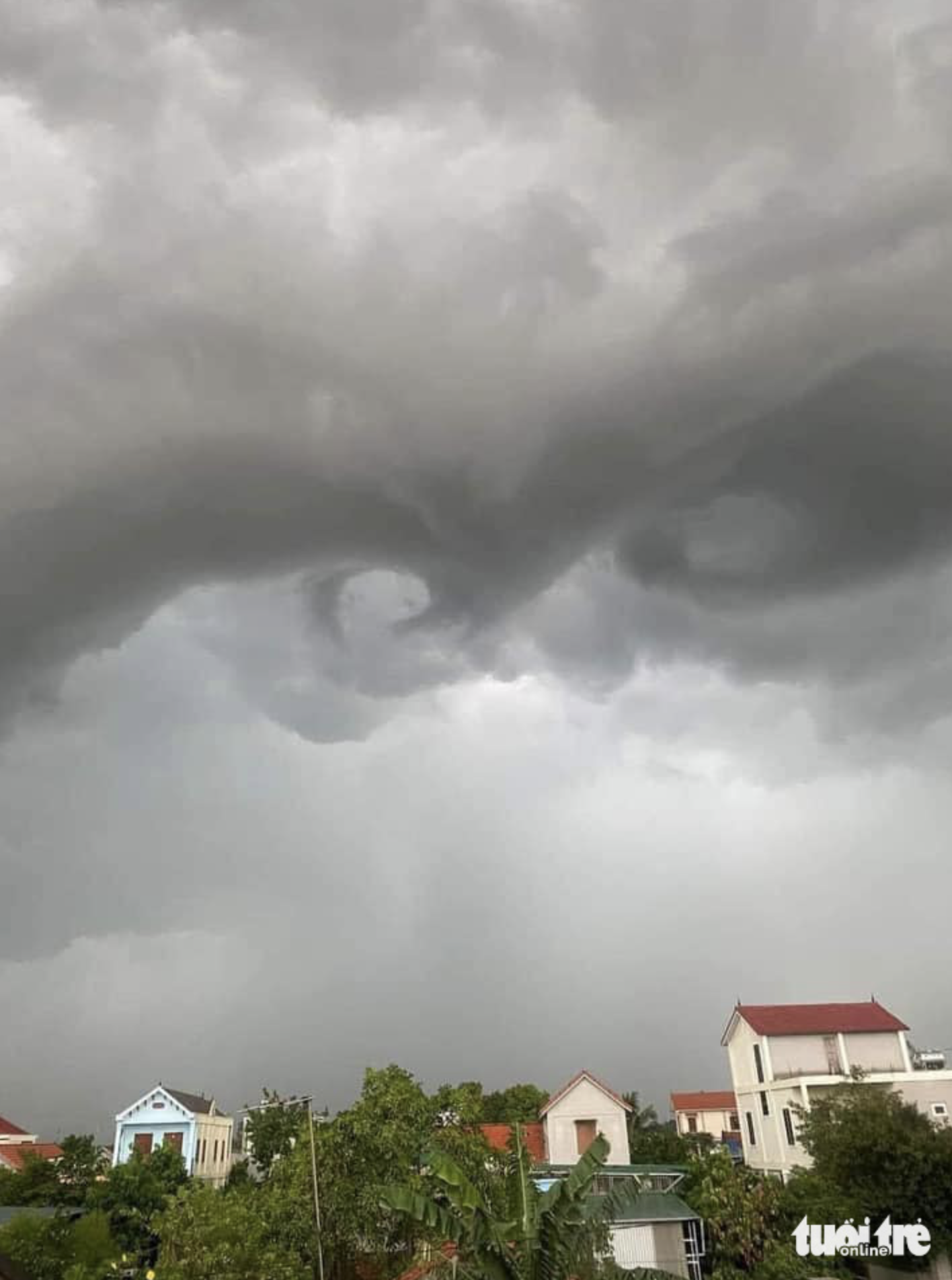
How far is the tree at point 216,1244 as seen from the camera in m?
35.6

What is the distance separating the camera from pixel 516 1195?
27.7 m

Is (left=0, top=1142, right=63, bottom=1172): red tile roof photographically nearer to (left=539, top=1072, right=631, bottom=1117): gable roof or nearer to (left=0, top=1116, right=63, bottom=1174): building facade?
(left=0, top=1116, right=63, bottom=1174): building facade

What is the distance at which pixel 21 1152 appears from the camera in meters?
95.0

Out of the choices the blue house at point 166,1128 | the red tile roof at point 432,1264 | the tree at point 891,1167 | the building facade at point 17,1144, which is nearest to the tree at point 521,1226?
the red tile roof at point 432,1264

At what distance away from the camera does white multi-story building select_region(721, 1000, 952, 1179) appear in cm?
7219

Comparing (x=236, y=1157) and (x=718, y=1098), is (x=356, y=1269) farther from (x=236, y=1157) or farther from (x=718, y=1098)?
(x=718, y=1098)

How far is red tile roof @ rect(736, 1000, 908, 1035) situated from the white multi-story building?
54mm

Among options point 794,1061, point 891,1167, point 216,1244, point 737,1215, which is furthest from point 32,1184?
point 891,1167

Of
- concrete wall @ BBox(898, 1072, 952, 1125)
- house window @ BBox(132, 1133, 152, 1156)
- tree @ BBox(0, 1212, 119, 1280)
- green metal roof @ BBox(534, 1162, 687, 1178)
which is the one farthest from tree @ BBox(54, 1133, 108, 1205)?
concrete wall @ BBox(898, 1072, 952, 1125)

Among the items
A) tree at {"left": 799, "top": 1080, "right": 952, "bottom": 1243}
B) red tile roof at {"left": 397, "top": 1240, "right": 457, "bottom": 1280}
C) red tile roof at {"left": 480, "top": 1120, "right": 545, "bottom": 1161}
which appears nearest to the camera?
red tile roof at {"left": 397, "top": 1240, "right": 457, "bottom": 1280}

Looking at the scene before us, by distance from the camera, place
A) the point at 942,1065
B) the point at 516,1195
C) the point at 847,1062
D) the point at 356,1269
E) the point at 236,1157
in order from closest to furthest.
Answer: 1. the point at 516,1195
2. the point at 356,1269
3. the point at 847,1062
4. the point at 942,1065
5. the point at 236,1157

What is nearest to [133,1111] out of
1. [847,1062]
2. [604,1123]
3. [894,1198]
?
[604,1123]

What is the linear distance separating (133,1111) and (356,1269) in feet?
192

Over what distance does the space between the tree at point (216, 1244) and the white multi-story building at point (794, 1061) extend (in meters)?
45.5
